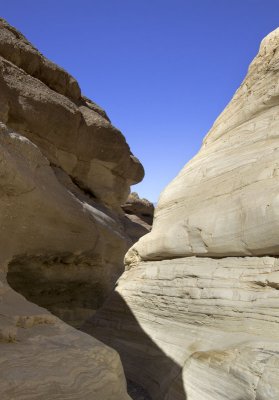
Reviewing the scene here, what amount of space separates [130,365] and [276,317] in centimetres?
256

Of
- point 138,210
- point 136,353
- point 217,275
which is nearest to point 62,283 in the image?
point 136,353

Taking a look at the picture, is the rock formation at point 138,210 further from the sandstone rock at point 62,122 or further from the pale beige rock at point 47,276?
the pale beige rock at point 47,276

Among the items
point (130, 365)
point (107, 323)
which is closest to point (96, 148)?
point (107, 323)

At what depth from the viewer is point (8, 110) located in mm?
9828

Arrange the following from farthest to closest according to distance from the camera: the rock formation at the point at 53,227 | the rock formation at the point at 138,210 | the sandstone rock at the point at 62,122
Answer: the rock formation at the point at 138,210
the sandstone rock at the point at 62,122
the rock formation at the point at 53,227

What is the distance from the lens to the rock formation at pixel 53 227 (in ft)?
9.75

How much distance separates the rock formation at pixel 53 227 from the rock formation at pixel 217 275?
118cm

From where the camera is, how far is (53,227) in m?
7.41

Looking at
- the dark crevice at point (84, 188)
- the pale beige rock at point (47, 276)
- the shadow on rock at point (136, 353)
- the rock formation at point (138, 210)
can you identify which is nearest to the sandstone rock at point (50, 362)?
the pale beige rock at point (47, 276)

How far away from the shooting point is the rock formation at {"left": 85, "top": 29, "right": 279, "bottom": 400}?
12.1 feet

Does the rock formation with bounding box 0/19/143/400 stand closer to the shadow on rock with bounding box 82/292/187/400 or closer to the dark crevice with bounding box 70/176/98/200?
the dark crevice with bounding box 70/176/98/200

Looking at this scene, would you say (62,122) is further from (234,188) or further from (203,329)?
(203,329)

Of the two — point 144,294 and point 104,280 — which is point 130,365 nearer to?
point 144,294

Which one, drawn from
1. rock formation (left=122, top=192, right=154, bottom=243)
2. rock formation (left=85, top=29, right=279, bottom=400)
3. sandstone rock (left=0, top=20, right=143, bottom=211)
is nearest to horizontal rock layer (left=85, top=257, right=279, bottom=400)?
rock formation (left=85, top=29, right=279, bottom=400)
